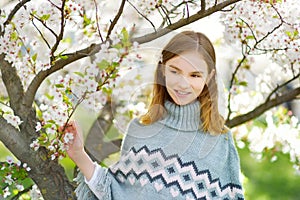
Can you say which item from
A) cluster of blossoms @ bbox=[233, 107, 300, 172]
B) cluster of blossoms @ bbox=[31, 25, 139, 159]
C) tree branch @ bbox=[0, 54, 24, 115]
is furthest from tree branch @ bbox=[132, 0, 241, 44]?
cluster of blossoms @ bbox=[233, 107, 300, 172]

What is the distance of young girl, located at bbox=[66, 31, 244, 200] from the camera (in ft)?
5.59

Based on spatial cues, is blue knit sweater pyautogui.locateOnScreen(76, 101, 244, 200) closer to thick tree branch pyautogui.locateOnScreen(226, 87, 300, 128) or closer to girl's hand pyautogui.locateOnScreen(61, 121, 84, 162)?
girl's hand pyautogui.locateOnScreen(61, 121, 84, 162)

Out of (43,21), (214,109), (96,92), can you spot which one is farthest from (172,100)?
(43,21)

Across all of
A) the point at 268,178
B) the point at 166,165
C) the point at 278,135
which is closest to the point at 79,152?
the point at 166,165

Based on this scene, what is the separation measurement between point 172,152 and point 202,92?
167 mm

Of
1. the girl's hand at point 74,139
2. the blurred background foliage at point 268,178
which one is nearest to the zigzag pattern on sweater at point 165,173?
the girl's hand at point 74,139

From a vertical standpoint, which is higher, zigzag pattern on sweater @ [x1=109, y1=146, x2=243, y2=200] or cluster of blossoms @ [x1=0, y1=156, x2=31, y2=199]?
cluster of blossoms @ [x1=0, y1=156, x2=31, y2=199]

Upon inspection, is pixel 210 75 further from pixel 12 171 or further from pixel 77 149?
pixel 12 171

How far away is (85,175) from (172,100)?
284 mm

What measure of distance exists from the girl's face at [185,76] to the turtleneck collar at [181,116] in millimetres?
21

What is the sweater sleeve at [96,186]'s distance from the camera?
1.74m

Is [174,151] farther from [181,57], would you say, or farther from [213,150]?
[181,57]

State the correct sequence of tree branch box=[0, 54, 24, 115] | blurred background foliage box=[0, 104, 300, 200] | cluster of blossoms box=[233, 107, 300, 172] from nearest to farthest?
1. tree branch box=[0, 54, 24, 115]
2. cluster of blossoms box=[233, 107, 300, 172]
3. blurred background foliage box=[0, 104, 300, 200]

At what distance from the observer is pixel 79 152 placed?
66.3 inches
